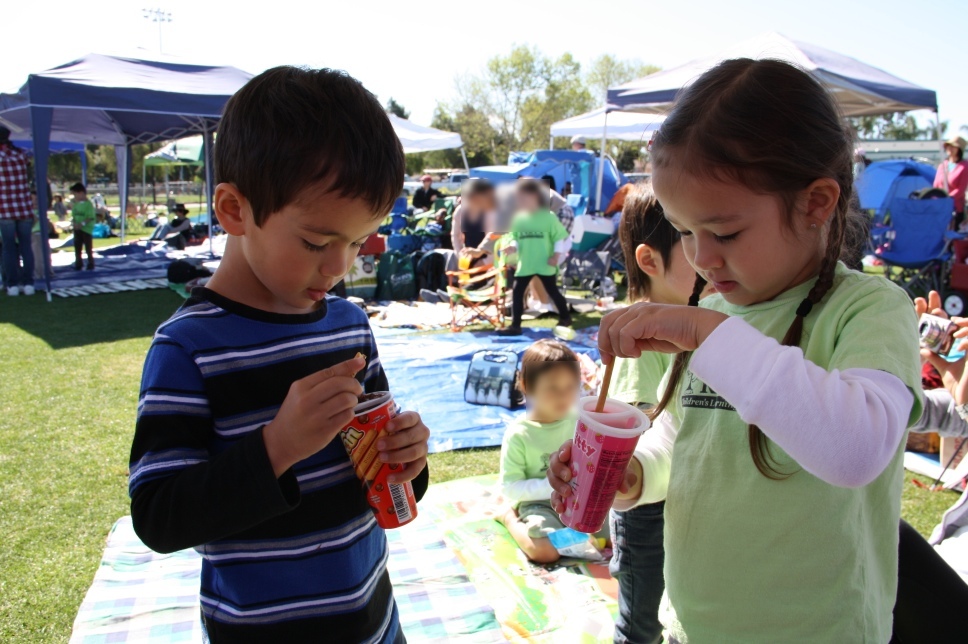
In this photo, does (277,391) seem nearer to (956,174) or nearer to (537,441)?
(537,441)

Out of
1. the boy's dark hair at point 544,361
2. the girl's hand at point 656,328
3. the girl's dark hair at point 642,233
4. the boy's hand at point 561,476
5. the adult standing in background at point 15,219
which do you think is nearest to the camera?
the girl's hand at point 656,328

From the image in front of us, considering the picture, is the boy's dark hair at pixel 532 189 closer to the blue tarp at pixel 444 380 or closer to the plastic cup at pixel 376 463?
the blue tarp at pixel 444 380

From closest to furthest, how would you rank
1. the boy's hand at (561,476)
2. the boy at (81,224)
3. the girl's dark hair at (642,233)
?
the boy's hand at (561,476) < the girl's dark hair at (642,233) < the boy at (81,224)

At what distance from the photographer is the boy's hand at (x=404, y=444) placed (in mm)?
1224

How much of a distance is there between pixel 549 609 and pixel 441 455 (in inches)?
67.7

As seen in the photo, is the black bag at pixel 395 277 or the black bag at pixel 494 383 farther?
the black bag at pixel 395 277

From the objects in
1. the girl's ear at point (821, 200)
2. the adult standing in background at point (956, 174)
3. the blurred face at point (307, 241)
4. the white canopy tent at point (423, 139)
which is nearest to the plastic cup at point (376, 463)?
the blurred face at point (307, 241)

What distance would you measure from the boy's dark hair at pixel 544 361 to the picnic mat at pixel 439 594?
81 centimetres

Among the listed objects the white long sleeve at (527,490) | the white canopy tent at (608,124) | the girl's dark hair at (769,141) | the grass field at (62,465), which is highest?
the white canopy tent at (608,124)

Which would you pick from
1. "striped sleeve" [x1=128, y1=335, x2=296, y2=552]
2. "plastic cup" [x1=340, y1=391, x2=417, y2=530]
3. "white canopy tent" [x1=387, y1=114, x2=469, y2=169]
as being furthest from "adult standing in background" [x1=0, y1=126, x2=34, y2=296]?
"plastic cup" [x1=340, y1=391, x2=417, y2=530]

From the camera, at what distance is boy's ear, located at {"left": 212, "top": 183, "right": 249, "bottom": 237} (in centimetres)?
119

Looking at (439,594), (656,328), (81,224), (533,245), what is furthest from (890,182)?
(81,224)

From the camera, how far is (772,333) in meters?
1.14

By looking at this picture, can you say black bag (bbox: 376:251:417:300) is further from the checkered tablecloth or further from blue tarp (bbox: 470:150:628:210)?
the checkered tablecloth
